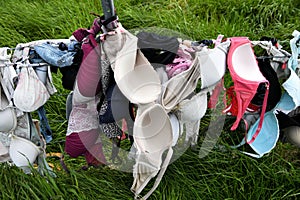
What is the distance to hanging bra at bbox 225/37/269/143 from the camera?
0.97 m

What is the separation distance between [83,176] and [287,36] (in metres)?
1.08

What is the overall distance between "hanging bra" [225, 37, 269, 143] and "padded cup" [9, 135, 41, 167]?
53 cm

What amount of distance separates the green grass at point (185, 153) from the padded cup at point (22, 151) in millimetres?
103

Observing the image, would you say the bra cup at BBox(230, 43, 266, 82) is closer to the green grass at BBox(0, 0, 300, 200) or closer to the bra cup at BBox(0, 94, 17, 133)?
the green grass at BBox(0, 0, 300, 200)

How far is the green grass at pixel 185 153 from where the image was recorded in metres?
1.31

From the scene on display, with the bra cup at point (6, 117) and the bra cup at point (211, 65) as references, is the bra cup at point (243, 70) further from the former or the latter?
the bra cup at point (6, 117)

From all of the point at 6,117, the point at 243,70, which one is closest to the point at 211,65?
the point at 243,70

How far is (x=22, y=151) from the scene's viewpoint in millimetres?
1124

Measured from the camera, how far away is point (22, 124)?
1106 mm

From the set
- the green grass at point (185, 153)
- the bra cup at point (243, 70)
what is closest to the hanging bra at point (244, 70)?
the bra cup at point (243, 70)

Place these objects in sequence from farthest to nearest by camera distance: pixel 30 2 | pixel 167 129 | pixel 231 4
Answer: pixel 30 2 → pixel 231 4 → pixel 167 129

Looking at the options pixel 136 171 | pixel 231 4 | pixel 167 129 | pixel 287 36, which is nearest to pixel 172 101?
pixel 167 129

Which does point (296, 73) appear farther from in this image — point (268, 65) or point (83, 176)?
point (83, 176)

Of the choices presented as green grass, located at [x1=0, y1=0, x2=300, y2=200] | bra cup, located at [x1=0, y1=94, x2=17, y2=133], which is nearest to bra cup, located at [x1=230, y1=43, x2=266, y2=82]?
green grass, located at [x1=0, y1=0, x2=300, y2=200]
